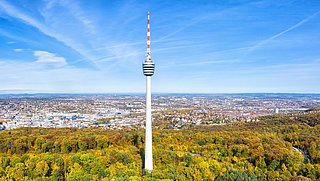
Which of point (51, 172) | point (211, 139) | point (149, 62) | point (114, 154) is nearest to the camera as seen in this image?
point (51, 172)

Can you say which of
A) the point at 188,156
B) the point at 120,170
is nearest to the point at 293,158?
the point at 188,156


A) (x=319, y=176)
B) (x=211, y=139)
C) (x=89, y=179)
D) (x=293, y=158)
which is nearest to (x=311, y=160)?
(x=293, y=158)

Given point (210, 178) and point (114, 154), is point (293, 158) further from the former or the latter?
point (114, 154)

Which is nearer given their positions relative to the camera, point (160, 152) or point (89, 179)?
point (89, 179)

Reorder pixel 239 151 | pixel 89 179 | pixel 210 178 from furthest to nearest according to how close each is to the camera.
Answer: pixel 239 151, pixel 210 178, pixel 89 179

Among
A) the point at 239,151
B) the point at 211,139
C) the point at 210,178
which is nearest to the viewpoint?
the point at 210,178

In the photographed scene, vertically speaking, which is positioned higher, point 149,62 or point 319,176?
point 149,62

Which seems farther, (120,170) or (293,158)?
(293,158)

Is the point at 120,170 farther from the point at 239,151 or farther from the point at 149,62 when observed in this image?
the point at 239,151

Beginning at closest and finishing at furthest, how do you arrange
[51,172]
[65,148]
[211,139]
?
[51,172], [65,148], [211,139]
